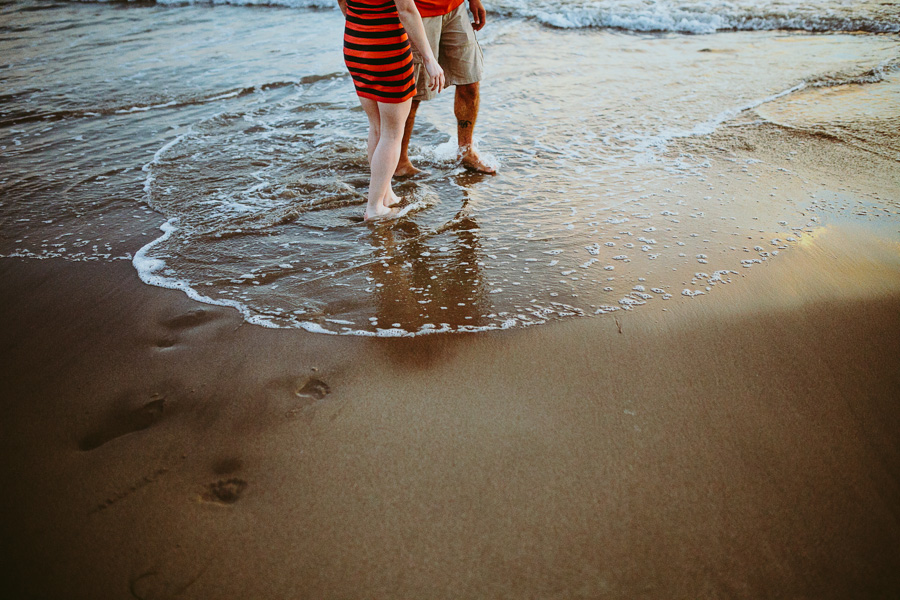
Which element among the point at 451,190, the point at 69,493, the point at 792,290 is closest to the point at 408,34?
the point at 451,190

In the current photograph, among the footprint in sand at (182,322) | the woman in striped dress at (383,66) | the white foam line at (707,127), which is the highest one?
the woman in striped dress at (383,66)

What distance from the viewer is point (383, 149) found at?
3344 millimetres

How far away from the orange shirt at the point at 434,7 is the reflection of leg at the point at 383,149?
83 centimetres

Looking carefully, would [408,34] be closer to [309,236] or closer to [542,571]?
[309,236]

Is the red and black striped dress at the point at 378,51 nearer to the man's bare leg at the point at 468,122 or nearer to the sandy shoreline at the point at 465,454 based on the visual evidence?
the man's bare leg at the point at 468,122

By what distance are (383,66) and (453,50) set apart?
1.17 m

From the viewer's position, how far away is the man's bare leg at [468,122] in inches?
164

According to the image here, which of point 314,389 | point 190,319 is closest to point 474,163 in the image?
point 190,319

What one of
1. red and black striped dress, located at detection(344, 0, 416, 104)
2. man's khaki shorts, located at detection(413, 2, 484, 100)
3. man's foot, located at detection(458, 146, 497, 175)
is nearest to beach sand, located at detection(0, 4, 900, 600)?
man's foot, located at detection(458, 146, 497, 175)

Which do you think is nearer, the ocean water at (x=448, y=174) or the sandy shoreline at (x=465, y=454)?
the sandy shoreline at (x=465, y=454)

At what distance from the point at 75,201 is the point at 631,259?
12.3ft

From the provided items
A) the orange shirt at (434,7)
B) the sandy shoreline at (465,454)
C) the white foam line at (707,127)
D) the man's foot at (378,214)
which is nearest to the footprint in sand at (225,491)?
the sandy shoreline at (465,454)

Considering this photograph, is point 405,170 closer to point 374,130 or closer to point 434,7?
point 374,130

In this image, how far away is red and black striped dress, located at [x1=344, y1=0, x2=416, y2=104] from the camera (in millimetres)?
2879
